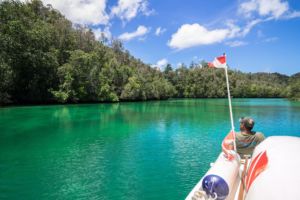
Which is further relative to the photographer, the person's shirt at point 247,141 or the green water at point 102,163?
the green water at point 102,163

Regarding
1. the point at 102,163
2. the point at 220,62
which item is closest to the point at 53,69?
the point at 102,163

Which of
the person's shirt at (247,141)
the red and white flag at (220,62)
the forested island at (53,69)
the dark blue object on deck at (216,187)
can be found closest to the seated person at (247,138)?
the person's shirt at (247,141)

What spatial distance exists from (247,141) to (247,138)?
0.09 meters

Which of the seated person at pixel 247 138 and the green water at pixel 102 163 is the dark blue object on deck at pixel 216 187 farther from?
the green water at pixel 102 163

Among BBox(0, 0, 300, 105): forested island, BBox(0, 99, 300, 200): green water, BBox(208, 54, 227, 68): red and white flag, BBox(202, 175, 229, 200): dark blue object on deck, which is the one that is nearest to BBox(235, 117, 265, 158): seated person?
BBox(208, 54, 227, 68): red and white flag

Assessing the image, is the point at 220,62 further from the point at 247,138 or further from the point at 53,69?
the point at 53,69

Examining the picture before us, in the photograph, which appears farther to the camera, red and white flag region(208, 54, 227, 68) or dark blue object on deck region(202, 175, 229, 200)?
red and white flag region(208, 54, 227, 68)

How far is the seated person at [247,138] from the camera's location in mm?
6969

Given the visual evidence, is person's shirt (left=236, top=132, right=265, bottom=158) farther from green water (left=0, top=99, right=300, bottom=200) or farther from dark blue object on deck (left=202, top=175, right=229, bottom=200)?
dark blue object on deck (left=202, top=175, right=229, bottom=200)

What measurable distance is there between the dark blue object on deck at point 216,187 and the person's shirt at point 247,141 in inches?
89.7

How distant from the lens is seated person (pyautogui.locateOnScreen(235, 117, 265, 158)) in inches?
274

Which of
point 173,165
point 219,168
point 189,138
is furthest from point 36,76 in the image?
point 219,168

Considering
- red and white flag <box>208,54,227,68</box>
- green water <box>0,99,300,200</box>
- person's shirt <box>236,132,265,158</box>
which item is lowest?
green water <box>0,99,300,200</box>

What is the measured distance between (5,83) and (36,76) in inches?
343
